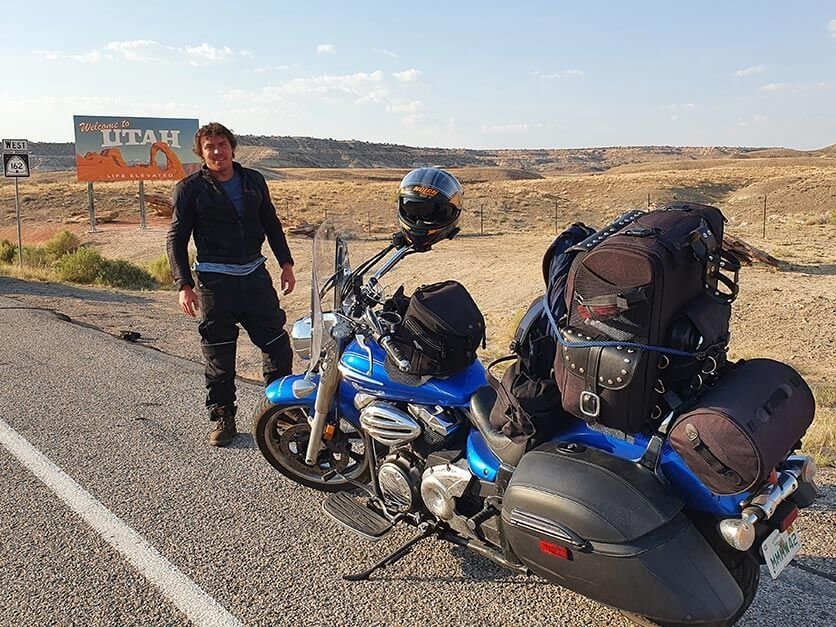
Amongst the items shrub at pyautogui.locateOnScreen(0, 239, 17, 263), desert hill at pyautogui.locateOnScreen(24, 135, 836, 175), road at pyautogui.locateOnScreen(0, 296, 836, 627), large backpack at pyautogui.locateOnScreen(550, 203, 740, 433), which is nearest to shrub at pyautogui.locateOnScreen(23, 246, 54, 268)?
shrub at pyautogui.locateOnScreen(0, 239, 17, 263)

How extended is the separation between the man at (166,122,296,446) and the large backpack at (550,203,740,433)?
299cm

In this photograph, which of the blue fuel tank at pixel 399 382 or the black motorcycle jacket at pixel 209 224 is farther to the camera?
the black motorcycle jacket at pixel 209 224

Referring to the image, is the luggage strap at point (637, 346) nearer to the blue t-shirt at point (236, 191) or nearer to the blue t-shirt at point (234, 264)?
the blue t-shirt at point (234, 264)

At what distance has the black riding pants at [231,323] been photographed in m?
5.09

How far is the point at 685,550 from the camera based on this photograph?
8.31ft

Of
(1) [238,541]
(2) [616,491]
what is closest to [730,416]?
(2) [616,491]

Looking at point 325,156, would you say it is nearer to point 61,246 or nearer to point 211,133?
point 61,246

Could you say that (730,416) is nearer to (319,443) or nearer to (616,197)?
(319,443)

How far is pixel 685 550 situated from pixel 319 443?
1.99m

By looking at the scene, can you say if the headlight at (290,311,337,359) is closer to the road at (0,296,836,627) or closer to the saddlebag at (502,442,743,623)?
the road at (0,296,836,627)

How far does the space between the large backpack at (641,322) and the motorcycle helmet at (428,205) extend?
2.79ft

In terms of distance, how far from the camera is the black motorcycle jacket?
16.4 feet

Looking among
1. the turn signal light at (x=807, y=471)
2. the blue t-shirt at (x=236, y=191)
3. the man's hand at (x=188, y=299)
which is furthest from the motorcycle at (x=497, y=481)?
the blue t-shirt at (x=236, y=191)

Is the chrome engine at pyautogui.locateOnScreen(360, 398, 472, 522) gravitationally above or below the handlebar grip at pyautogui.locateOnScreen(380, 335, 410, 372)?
below
